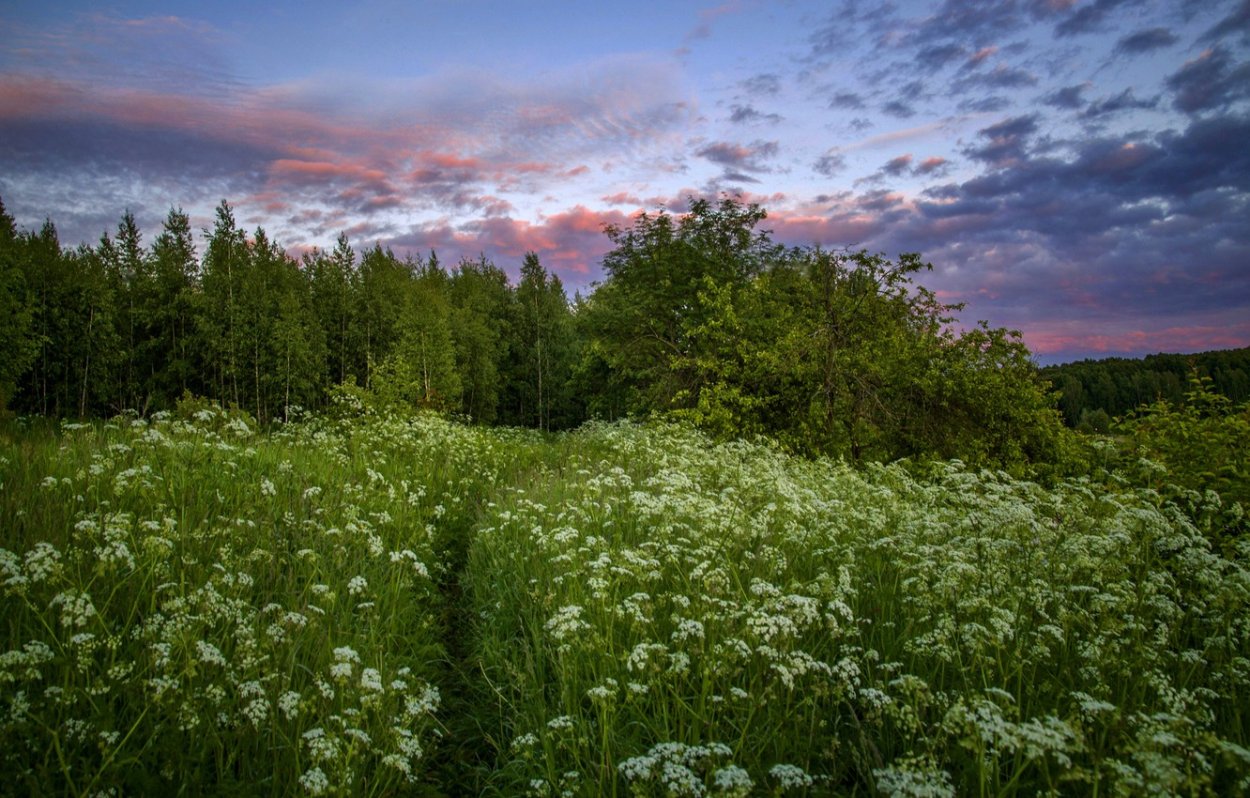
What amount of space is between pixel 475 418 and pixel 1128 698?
61.5 metres

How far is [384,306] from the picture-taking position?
54.7m

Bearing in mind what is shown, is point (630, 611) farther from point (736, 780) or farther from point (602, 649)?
point (736, 780)

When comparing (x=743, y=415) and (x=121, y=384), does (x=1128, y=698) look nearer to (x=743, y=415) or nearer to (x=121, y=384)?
(x=743, y=415)

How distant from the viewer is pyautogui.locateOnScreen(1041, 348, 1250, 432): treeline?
23547 mm

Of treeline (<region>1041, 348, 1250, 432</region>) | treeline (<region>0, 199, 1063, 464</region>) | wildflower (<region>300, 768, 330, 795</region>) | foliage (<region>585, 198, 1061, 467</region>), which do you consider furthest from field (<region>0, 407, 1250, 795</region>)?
treeline (<region>1041, 348, 1250, 432</region>)

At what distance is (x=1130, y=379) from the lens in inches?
1303

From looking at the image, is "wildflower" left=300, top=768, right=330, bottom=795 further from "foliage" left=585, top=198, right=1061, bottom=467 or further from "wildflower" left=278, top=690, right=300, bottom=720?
"foliage" left=585, top=198, right=1061, bottom=467

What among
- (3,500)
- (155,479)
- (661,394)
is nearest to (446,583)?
(155,479)

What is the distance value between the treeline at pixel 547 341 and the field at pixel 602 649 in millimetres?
6243

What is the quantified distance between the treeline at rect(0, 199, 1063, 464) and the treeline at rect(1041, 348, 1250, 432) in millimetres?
8379

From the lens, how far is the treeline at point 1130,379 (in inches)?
927

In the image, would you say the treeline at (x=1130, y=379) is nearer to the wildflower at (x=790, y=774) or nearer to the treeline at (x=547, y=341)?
the treeline at (x=547, y=341)

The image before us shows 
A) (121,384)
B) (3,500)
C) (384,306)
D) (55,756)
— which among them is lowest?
(55,756)

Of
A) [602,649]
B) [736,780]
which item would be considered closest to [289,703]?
[602,649]
